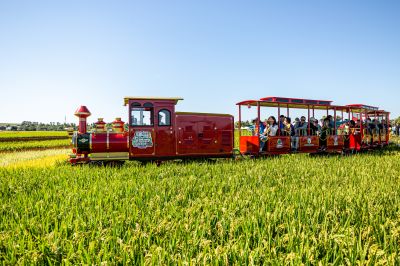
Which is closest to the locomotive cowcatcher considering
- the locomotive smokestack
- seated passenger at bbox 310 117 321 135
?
the locomotive smokestack

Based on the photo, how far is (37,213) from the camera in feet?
13.3

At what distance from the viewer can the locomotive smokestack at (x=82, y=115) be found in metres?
10.3

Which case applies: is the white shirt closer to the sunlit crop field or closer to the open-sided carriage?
the open-sided carriage

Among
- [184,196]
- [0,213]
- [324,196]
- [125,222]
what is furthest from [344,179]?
[0,213]

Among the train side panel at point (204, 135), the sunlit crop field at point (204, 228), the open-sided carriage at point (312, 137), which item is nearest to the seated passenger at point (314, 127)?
the open-sided carriage at point (312, 137)

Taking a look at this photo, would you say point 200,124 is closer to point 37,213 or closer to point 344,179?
point 344,179

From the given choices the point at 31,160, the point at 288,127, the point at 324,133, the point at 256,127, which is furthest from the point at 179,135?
the point at 31,160

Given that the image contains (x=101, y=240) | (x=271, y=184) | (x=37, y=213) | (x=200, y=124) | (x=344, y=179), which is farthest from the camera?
(x=200, y=124)

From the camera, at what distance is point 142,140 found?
1009 cm

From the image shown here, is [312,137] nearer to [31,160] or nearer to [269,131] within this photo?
[269,131]

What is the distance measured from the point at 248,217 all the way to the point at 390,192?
11.1ft

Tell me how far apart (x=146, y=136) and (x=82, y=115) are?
8.90 feet

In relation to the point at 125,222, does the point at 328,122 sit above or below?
above

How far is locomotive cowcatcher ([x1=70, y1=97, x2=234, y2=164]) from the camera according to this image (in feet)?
32.9
